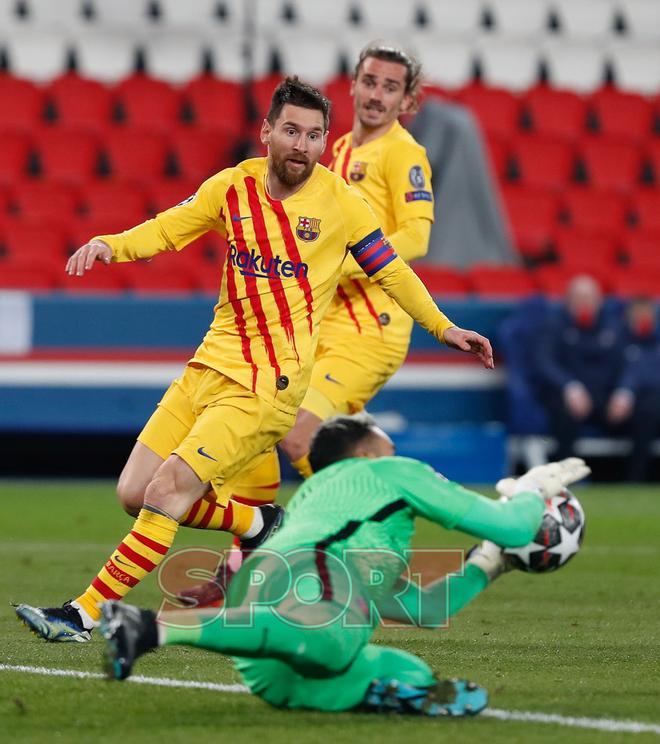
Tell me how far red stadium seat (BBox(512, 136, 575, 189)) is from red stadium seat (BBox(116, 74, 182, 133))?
342cm

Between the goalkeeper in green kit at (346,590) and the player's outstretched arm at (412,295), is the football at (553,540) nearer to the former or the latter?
the goalkeeper in green kit at (346,590)

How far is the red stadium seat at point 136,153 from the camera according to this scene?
14930 millimetres

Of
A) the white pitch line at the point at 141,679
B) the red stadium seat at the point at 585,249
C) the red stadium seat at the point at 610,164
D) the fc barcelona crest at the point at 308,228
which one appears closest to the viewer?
the white pitch line at the point at 141,679

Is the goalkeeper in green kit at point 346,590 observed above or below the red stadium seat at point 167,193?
below

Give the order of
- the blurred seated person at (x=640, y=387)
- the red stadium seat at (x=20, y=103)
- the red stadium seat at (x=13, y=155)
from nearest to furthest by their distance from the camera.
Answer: the blurred seated person at (x=640, y=387) → the red stadium seat at (x=13, y=155) → the red stadium seat at (x=20, y=103)

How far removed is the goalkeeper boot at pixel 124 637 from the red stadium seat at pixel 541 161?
1217cm

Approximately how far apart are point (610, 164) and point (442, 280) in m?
3.59

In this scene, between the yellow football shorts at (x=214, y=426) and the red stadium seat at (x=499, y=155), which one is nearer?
the yellow football shorts at (x=214, y=426)

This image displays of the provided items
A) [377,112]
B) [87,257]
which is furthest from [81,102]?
[87,257]

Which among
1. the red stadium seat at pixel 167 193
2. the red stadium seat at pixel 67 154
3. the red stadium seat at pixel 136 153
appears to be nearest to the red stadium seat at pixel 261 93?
the red stadium seat at pixel 136 153

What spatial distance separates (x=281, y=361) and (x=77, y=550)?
3.48m

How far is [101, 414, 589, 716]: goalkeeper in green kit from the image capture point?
430cm

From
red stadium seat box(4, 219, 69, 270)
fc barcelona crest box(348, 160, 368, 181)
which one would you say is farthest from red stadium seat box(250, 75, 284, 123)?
fc barcelona crest box(348, 160, 368, 181)

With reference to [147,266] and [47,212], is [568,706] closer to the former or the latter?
[147,266]
